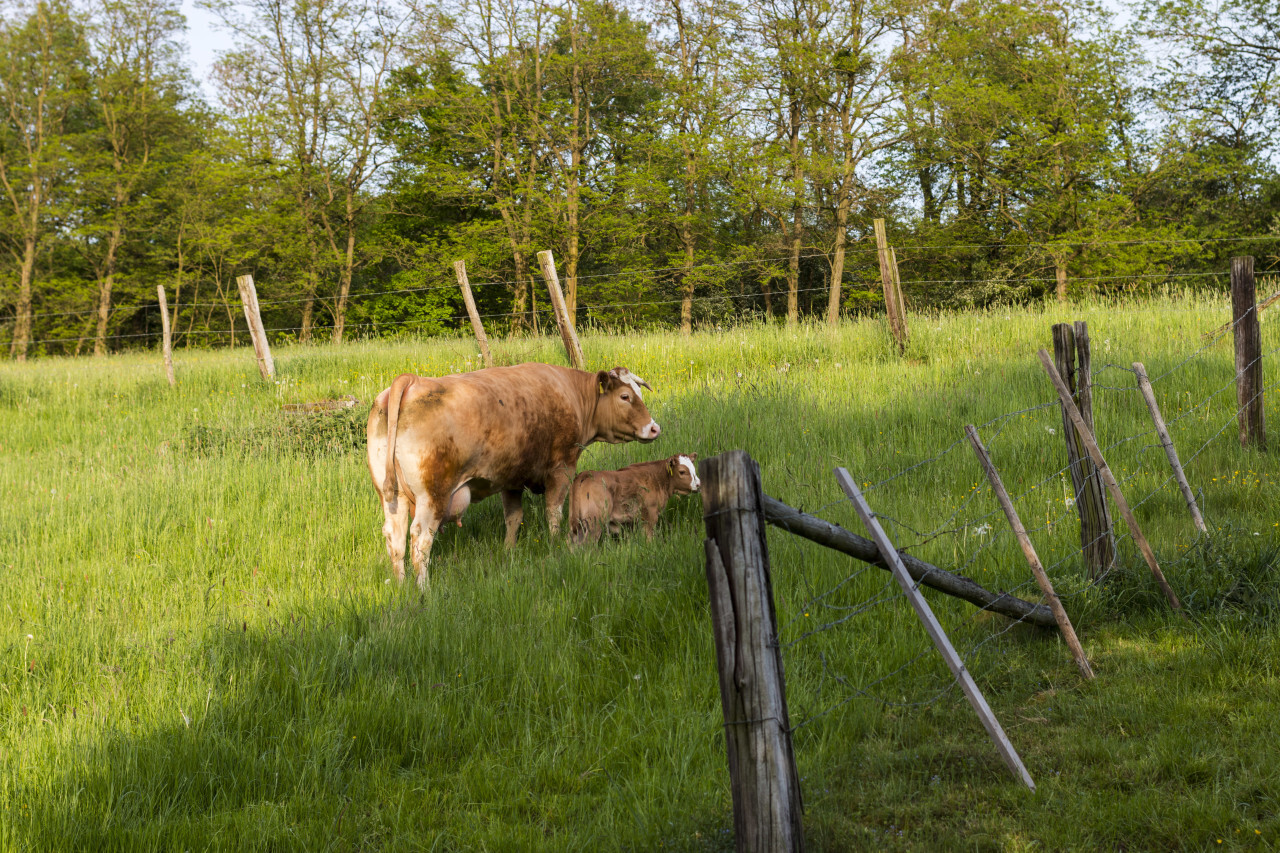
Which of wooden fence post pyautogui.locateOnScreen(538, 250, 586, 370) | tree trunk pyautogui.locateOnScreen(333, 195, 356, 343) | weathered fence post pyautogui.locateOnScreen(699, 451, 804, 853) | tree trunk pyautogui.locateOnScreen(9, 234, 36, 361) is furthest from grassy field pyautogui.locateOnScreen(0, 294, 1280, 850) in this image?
tree trunk pyautogui.locateOnScreen(9, 234, 36, 361)

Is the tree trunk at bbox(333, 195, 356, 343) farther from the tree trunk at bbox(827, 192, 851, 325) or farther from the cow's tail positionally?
the cow's tail

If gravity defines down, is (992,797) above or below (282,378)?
below

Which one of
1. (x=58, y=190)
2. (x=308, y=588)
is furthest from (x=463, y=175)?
(x=308, y=588)

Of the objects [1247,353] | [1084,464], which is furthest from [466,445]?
[1247,353]

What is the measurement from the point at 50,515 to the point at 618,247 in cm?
2551

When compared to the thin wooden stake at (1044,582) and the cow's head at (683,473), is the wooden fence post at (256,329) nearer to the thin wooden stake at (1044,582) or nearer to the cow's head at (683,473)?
the cow's head at (683,473)

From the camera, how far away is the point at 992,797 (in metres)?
3.39

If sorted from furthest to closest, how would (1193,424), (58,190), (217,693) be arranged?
(58,190), (1193,424), (217,693)

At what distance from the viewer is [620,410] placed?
7609 millimetres

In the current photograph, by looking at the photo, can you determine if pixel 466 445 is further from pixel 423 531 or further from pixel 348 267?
pixel 348 267

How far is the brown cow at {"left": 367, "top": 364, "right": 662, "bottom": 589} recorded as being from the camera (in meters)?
5.81

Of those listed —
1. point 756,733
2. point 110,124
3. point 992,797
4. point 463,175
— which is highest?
point 110,124

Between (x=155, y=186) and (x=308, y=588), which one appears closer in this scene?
(x=308, y=588)

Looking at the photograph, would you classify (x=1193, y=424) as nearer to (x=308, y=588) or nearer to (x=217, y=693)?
(x=308, y=588)
